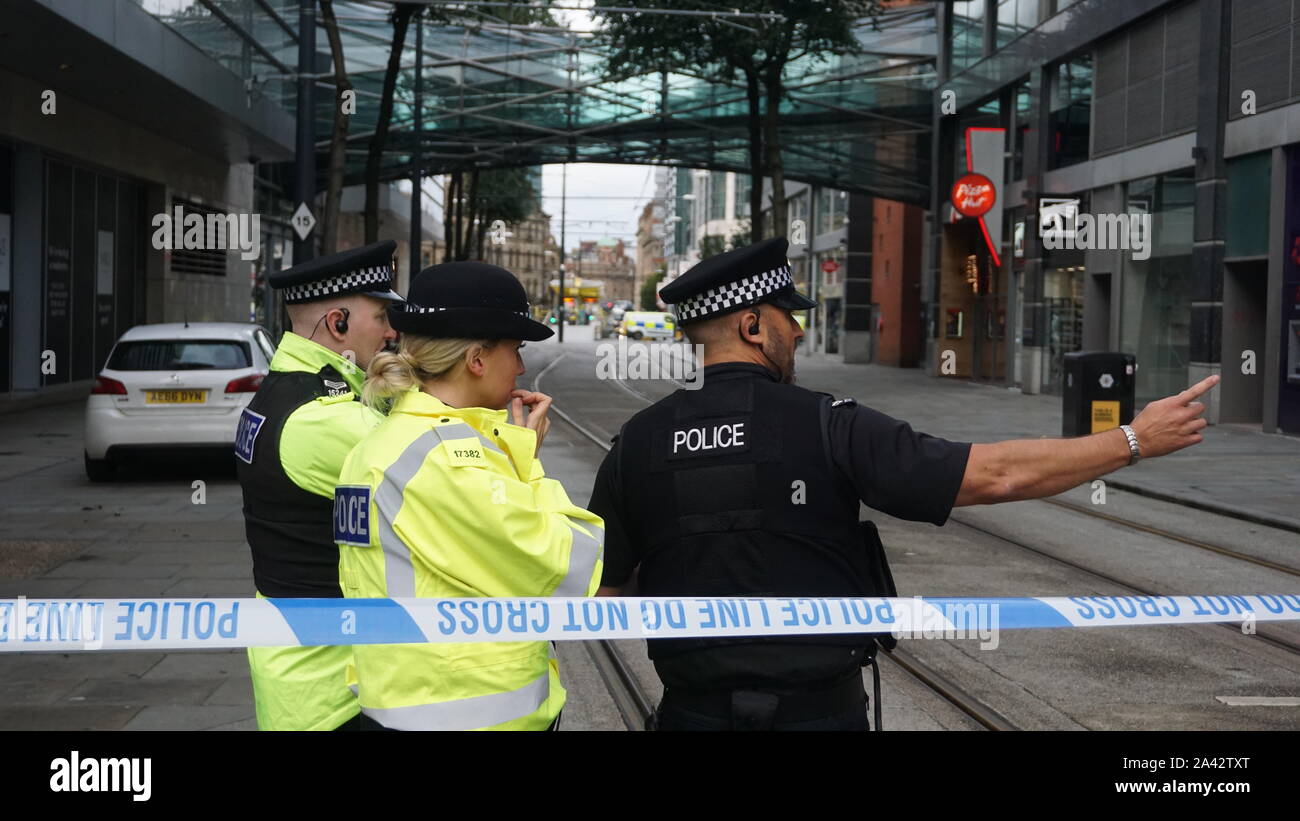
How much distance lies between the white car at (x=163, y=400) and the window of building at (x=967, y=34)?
26.8 meters

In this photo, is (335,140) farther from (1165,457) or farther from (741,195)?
(741,195)

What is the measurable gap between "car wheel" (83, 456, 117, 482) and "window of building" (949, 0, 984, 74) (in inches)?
1087

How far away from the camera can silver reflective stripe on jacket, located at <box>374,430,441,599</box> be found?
246 centimetres

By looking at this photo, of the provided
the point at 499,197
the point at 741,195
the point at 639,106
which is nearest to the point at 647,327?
the point at 499,197

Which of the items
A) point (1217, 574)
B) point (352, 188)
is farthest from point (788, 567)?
point (352, 188)

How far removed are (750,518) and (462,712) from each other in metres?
0.64

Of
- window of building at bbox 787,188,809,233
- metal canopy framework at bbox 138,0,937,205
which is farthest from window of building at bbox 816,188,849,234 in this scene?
metal canopy framework at bbox 138,0,937,205

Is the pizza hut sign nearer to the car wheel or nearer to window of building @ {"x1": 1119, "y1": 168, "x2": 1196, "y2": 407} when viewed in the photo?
window of building @ {"x1": 1119, "y1": 168, "x2": 1196, "y2": 407}

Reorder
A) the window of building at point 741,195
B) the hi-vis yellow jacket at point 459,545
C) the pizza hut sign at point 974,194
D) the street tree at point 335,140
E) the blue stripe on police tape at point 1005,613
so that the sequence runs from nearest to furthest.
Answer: the hi-vis yellow jacket at point 459,545
the blue stripe on police tape at point 1005,613
the street tree at point 335,140
the pizza hut sign at point 974,194
the window of building at point 741,195

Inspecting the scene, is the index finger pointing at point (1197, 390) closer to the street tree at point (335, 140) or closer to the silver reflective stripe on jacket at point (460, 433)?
the silver reflective stripe on jacket at point (460, 433)

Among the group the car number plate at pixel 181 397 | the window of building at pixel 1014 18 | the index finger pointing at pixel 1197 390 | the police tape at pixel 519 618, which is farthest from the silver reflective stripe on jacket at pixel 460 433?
the window of building at pixel 1014 18

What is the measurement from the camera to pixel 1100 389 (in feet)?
59.6

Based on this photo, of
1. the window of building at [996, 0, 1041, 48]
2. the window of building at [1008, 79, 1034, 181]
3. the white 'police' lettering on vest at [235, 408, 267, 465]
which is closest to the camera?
the white 'police' lettering on vest at [235, 408, 267, 465]

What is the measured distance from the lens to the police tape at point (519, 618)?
8.23 feet
